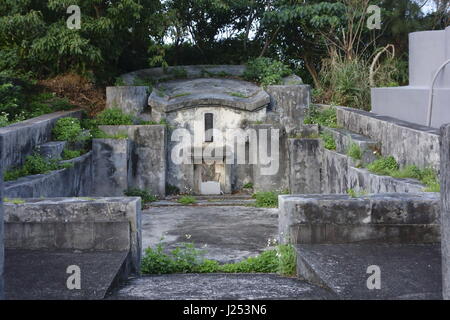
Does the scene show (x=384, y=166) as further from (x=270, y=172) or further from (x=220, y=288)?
(x=220, y=288)

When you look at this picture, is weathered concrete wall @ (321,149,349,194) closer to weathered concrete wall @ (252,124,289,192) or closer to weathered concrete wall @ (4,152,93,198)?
weathered concrete wall @ (252,124,289,192)

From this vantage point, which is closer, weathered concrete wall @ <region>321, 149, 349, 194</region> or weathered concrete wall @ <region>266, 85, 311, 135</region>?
weathered concrete wall @ <region>321, 149, 349, 194</region>

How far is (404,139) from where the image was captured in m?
8.26

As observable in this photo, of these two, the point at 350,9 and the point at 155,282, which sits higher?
the point at 350,9

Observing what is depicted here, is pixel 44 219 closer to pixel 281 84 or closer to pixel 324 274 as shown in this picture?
pixel 324 274

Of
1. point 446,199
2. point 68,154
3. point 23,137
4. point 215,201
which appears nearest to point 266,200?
point 215,201

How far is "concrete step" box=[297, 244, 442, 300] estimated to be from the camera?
3.79 meters

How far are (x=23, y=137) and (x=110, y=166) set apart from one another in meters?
2.88

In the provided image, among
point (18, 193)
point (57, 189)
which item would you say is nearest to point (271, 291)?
point (18, 193)

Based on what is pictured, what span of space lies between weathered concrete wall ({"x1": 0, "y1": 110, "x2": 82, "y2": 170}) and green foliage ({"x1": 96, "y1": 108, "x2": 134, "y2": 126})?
54.0 inches

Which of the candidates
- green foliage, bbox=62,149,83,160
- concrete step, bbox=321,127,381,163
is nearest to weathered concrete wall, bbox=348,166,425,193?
concrete step, bbox=321,127,381,163

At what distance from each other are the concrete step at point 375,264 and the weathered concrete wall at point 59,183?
12.3 feet

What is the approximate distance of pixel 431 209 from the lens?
4992 mm

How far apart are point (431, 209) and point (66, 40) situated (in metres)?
9.25
